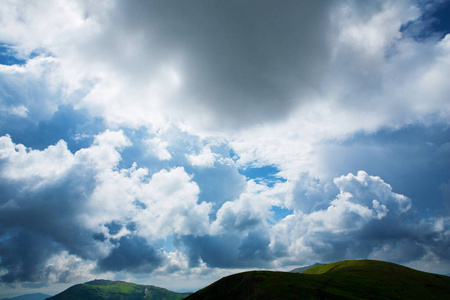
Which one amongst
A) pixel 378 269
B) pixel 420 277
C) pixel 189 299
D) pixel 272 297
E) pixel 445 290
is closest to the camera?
pixel 272 297

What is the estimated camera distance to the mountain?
99.2 m

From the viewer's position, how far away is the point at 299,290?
99625mm

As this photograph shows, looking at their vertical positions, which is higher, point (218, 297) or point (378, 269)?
point (378, 269)

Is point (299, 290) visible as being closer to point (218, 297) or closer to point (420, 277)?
point (218, 297)

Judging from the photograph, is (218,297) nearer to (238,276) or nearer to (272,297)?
(238,276)

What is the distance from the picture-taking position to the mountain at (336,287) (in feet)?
325

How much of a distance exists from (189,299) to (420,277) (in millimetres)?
139548

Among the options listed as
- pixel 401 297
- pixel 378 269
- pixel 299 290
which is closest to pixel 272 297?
pixel 299 290

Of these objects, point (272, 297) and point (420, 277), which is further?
point (420, 277)

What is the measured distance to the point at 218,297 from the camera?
124625 millimetres

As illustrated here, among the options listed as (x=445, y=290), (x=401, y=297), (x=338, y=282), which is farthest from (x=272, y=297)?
(x=445, y=290)

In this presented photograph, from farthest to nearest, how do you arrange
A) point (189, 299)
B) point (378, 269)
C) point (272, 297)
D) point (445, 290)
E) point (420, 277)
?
point (378, 269) < point (420, 277) < point (189, 299) < point (445, 290) < point (272, 297)

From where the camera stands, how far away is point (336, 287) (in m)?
110

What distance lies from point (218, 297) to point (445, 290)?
117 meters
